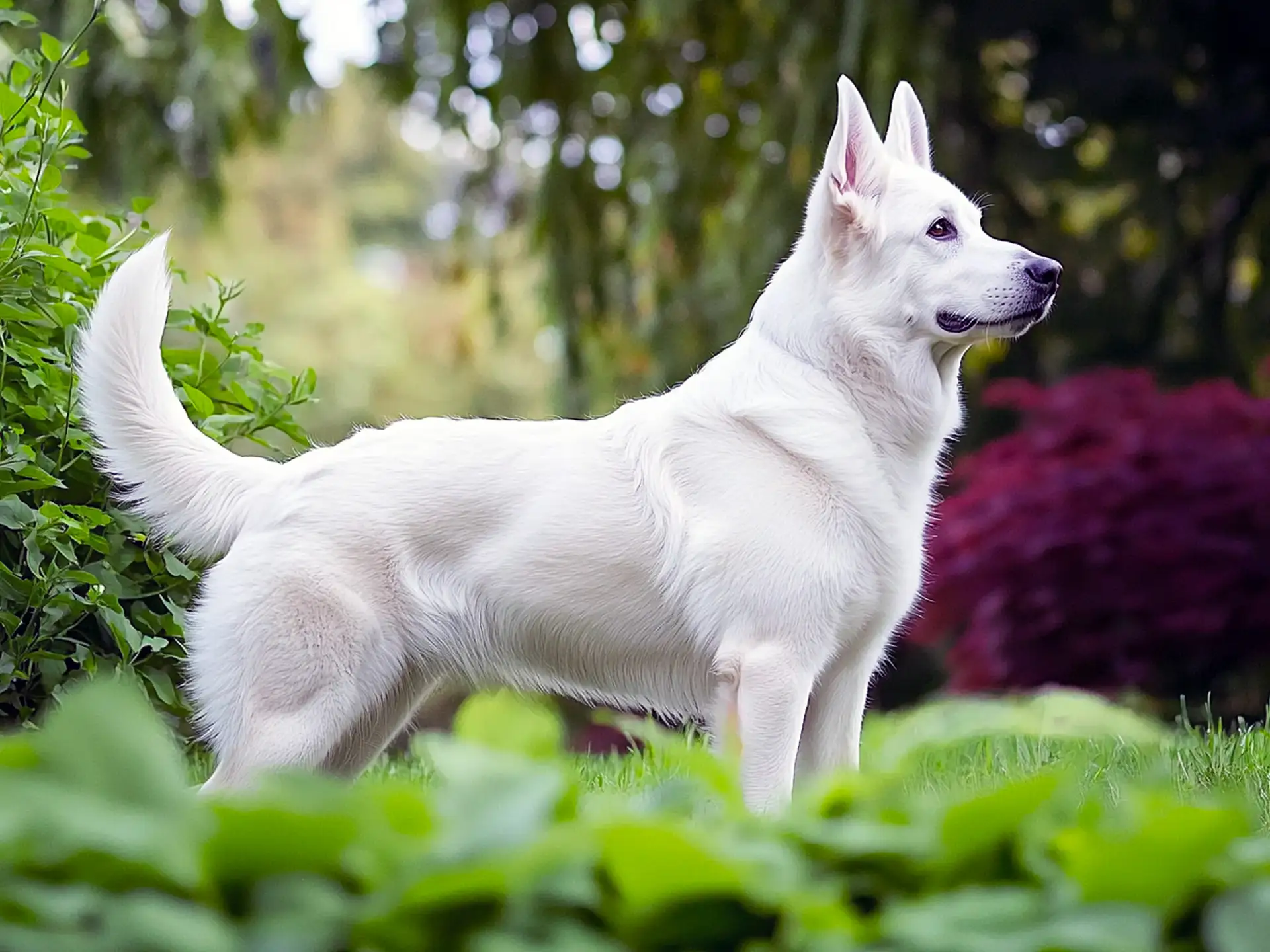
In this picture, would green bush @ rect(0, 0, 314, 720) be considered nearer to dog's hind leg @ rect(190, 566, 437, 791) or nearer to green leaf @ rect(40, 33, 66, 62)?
green leaf @ rect(40, 33, 66, 62)

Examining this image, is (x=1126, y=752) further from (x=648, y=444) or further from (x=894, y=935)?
(x=894, y=935)

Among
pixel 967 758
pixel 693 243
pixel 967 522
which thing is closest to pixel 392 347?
pixel 693 243

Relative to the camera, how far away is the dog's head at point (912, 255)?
3.02 m

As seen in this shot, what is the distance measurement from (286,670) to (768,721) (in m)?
0.93

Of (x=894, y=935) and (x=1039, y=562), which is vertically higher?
(x=894, y=935)

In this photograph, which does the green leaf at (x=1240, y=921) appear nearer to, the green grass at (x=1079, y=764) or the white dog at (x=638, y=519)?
the green grass at (x=1079, y=764)

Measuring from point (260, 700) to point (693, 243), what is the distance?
6.52 meters

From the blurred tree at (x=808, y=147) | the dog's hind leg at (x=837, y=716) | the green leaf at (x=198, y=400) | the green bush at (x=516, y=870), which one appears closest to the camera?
the green bush at (x=516, y=870)

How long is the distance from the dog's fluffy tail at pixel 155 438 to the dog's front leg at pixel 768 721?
1.11 metres

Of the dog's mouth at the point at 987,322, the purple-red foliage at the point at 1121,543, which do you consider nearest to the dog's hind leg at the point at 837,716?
the dog's mouth at the point at 987,322

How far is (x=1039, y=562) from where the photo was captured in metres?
6.58

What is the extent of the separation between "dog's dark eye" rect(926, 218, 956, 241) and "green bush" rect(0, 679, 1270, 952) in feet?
6.03

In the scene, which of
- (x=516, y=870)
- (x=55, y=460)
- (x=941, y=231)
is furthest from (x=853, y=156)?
(x=516, y=870)

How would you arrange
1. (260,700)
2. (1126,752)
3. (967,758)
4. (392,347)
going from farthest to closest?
(392,347)
(967,758)
(1126,752)
(260,700)
